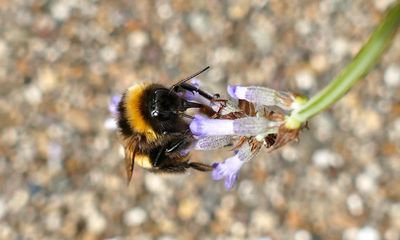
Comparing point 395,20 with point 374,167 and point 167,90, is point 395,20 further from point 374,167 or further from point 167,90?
point 374,167

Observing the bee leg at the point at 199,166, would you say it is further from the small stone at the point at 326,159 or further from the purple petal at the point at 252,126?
the small stone at the point at 326,159

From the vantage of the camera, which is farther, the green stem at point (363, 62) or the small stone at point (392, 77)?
the small stone at point (392, 77)

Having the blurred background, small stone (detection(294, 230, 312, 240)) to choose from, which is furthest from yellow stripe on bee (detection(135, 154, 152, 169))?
small stone (detection(294, 230, 312, 240))

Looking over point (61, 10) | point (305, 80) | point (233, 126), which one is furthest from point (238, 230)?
point (233, 126)

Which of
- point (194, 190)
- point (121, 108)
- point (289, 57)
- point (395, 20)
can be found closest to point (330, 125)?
point (289, 57)

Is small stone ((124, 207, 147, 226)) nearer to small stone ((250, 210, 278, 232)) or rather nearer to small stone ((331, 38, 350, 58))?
small stone ((250, 210, 278, 232))

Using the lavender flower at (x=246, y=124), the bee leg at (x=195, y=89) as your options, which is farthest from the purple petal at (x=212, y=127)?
the bee leg at (x=195, y=89)
